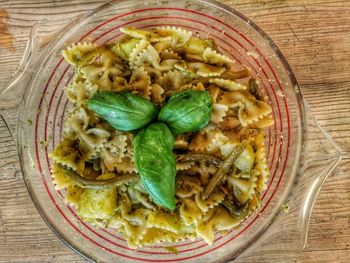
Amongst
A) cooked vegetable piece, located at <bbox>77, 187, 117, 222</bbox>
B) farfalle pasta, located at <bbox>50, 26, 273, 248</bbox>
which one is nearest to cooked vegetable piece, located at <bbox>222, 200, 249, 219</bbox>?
farfalle pasta, located at <bbox>50, 26, 273, 248</bbox>

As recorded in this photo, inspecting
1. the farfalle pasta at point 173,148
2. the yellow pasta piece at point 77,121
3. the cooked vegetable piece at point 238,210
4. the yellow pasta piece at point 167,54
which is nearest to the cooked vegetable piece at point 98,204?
the farfalle pasta at point 173,148

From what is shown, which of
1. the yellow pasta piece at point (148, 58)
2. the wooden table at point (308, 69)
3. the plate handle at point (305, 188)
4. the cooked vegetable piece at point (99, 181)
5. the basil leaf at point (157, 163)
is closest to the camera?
the basil leaf at point (157, 163)

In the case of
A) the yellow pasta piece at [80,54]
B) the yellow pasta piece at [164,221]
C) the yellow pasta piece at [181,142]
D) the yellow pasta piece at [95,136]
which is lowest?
the yellow pasta piece at [164,221]

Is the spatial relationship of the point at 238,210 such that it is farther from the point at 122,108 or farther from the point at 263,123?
the point at 122,108

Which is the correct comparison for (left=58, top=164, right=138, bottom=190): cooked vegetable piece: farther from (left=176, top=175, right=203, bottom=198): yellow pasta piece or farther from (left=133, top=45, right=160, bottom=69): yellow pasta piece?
(left=133, top=45, right=160, bottom=69): yellow pasta piece

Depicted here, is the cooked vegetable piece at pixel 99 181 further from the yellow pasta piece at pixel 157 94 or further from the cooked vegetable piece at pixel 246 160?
the cooked vegetable piece at pixel 246 160

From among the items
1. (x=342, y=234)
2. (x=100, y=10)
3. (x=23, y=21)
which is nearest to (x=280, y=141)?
(x=342, y=234)
